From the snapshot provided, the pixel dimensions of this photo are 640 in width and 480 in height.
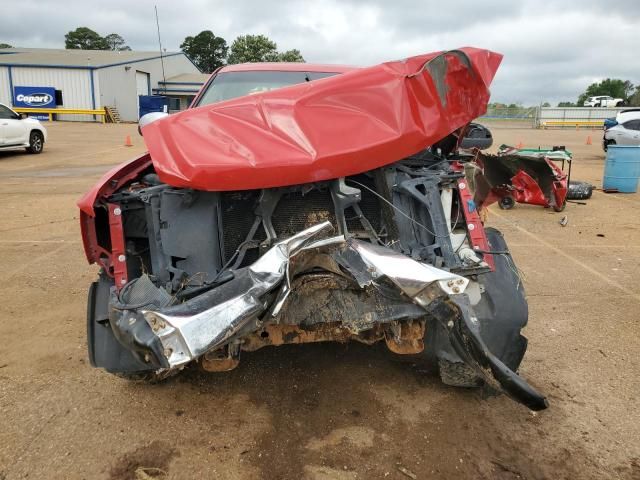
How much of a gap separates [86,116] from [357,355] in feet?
119

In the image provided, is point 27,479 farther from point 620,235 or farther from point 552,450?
point 620,235

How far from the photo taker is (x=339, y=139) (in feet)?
8.74

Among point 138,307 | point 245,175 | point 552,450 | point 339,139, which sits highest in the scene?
point 339,139

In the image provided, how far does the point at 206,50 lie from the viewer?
69.4 meters

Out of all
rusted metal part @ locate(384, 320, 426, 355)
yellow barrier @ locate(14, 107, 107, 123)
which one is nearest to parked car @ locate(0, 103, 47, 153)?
rusted metal part @ locate(384, 320, 426, 355)

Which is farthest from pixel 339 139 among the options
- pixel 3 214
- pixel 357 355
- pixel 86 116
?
pixel 86 116

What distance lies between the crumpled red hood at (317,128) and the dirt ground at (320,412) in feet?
4.17

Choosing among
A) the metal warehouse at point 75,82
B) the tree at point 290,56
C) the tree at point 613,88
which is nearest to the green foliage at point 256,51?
the tree at point 290,56

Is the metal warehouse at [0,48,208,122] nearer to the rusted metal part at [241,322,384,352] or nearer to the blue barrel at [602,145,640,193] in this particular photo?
the blue barrel at [602,145,640,193]

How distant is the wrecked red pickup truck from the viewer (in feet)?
7.59

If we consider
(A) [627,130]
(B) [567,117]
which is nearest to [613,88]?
(B) [567,117]

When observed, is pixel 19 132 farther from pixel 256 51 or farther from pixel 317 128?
pixel 256 51

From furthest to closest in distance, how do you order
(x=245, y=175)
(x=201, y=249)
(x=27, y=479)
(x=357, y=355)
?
1. (x=357, y=355)
2. (x=201, y=249)
3. (x=245, y=175)
4. (x=27, y=479)

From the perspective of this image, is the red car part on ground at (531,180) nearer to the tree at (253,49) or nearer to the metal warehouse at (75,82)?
the metal warehouse at (75,82)
